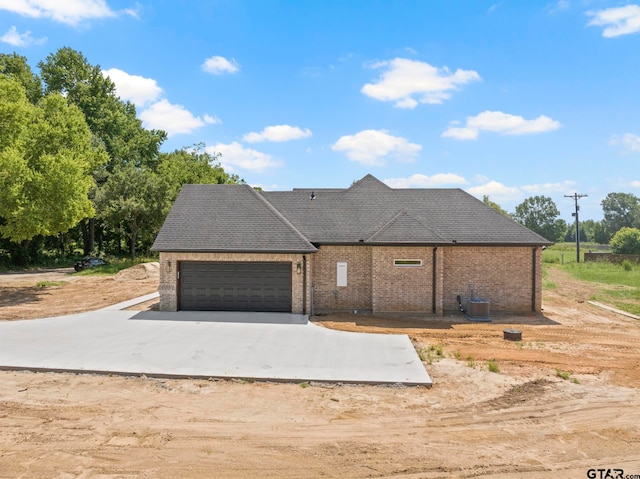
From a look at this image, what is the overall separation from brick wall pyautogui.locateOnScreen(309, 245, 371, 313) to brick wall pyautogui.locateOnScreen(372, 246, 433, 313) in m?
0.54

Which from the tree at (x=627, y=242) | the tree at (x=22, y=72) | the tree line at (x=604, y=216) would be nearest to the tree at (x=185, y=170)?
the tree at (x=22, y=72)

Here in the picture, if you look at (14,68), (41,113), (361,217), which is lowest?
(361,217)

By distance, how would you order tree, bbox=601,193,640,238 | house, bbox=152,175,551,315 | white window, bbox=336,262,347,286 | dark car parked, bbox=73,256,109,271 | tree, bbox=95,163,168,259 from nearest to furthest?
house, bbox=152,175,551,315, white window, bbox=336,262,347,286, dark car parked, bbox=73,256,109,271, tree, bbox=95,163,168,259, tree, bbox=601,193,640,238

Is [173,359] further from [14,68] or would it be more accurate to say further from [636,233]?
[636,233]

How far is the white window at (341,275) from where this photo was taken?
16953 millimetres

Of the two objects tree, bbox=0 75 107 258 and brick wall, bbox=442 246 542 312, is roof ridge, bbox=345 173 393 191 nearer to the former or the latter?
brick wall, bbox=442 246 542 312

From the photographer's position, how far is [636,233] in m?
58.8

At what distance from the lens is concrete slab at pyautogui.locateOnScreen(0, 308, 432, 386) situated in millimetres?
9452

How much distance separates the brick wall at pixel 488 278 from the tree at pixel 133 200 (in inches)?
1167

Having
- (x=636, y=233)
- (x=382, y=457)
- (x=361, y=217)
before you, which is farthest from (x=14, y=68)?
(x=636, y=233)

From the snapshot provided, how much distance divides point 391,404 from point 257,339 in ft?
18.7

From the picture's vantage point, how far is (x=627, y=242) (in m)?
58.7

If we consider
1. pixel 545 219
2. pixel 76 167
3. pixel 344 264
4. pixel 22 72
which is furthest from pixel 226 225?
pixel 545 219

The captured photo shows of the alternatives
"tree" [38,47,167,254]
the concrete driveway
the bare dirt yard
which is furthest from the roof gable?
"tree" [38,47,167,254]
